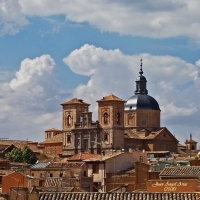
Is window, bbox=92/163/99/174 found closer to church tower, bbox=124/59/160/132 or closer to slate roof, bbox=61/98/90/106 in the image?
slate roof, bbox=61/98/90/106

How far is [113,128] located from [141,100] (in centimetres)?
1634

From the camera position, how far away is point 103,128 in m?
136

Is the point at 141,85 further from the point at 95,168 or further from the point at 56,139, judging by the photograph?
the point at 95,168

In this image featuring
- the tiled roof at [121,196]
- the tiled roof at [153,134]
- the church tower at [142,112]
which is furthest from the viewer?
the church tower at [142,112]

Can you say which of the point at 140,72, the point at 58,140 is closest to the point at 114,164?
the point at 58,140

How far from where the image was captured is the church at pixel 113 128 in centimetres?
13388

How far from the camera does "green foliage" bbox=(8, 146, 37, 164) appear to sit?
373 ft

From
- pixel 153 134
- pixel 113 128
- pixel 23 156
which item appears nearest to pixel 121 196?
pixel 23 156

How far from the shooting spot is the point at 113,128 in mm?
134875

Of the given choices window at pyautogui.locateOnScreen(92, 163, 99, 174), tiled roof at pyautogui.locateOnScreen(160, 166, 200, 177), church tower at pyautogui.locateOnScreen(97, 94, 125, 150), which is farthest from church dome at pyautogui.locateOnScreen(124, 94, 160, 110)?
tiled roof at pyautogui.locateOnScreen(160, 166, 200, 177)

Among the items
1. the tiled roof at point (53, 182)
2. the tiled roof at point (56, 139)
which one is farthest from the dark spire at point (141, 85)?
the tiled roof at point (53, 182)

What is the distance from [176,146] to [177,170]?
313 ft

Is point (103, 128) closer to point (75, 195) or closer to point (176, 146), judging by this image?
point (176, 146)

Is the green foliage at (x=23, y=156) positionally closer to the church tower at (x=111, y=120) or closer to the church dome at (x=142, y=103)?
the church tower at (x=111, y=120)
